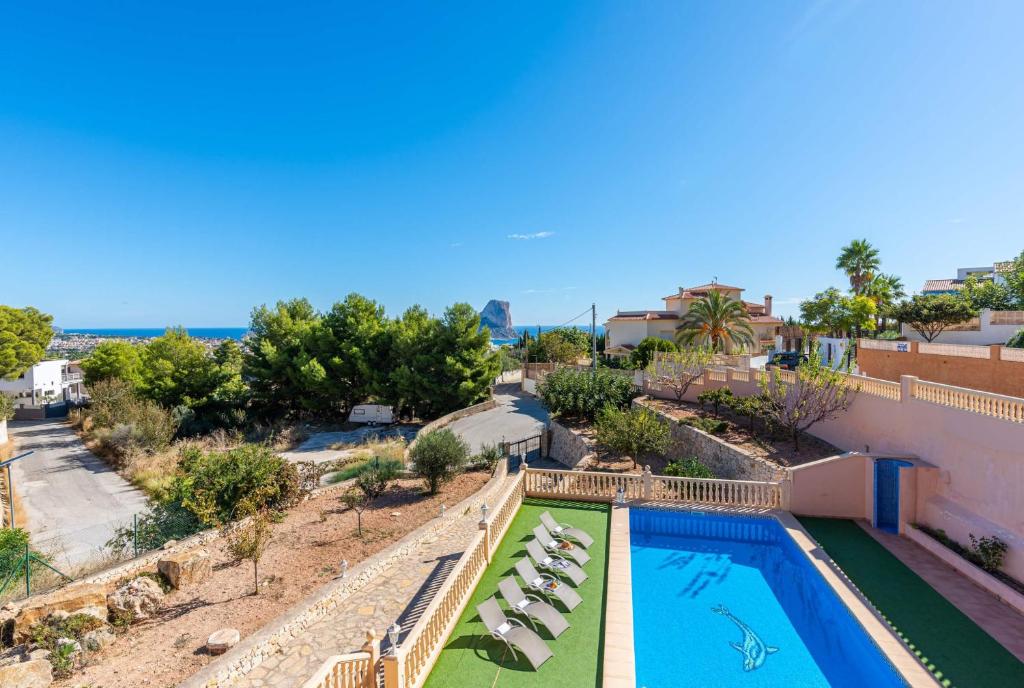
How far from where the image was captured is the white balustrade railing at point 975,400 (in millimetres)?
9016

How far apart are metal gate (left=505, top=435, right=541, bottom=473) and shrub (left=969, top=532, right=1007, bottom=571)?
14362mm

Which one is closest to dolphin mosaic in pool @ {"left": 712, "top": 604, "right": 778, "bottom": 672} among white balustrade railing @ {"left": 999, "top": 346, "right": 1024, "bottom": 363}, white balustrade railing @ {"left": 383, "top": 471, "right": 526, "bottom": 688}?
white balustrade railing @ {"left": 383, "top": 471, "right": 526, "bottom": 688}

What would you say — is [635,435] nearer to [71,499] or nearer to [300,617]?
[300,617]

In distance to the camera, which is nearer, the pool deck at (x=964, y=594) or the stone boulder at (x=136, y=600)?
the pool deck at (x=964, y=594)

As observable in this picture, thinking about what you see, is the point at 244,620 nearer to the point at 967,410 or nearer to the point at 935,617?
the point at 935,617

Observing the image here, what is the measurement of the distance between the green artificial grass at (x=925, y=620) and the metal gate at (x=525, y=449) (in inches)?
471

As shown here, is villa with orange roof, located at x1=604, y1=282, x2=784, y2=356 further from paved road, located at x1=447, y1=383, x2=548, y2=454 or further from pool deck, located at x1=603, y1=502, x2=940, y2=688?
pool deck, located at x1=603, y1=502, x2=940, y2=688

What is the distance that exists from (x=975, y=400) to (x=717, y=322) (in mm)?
20661

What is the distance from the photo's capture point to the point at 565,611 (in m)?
7.96

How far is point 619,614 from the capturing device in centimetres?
778

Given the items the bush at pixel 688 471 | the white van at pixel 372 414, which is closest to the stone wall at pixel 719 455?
the bush at pixel 688 471

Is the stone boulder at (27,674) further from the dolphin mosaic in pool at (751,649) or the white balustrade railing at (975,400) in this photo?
the white balustrade railing at (975,400)

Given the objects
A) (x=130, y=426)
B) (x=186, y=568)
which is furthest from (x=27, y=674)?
(x=130, y=426)

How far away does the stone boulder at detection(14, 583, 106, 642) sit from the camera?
8.23 metres
